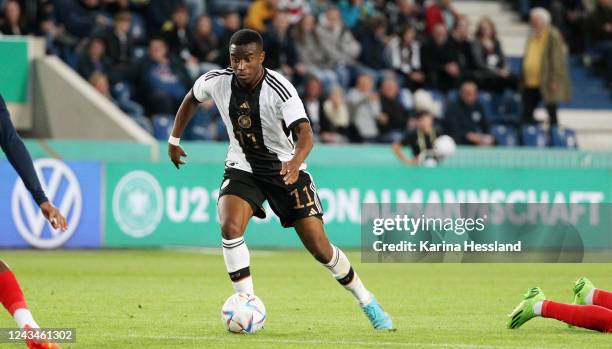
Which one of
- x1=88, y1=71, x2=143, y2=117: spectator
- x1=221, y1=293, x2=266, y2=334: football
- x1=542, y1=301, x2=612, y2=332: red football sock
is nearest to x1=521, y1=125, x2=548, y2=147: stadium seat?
x1=88, y1=71, x2=143, y2=117: spectator

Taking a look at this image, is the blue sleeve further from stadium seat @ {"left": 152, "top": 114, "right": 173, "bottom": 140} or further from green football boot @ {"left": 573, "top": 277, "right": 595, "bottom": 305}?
stadium seat @ {"left": 152, "top": 114, "right": 173, "bottom": 140}

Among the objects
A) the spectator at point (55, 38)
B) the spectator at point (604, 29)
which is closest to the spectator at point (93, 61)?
the spectator at point (55, 38)

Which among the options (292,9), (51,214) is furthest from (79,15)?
(51,214)

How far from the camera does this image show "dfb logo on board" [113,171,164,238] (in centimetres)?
1833

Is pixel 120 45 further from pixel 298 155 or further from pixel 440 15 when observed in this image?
pixel 298 155

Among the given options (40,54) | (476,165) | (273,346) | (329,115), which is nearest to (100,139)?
(40,54)

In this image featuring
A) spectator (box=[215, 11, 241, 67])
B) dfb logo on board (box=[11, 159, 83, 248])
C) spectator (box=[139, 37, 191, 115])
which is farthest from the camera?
spectator (box=[215, 11, 241, 67])

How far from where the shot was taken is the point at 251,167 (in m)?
9.23

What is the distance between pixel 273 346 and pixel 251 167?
1607 mm

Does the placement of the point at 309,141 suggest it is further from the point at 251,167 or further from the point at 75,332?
the point at 75,332

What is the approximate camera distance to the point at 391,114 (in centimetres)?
2258

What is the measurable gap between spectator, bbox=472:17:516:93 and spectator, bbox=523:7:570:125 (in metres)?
1.09

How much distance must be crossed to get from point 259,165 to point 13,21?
506 inches

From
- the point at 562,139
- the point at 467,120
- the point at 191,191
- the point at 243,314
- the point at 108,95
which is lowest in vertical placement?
the point at 562,139
